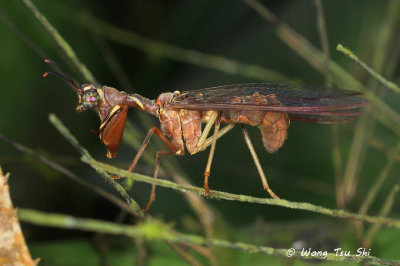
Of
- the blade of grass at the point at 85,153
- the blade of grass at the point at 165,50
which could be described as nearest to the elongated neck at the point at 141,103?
the blade of grass at the point at 85,153

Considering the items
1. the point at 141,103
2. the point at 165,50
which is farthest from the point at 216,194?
the point at 165,50

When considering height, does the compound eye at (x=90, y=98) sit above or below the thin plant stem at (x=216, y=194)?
above

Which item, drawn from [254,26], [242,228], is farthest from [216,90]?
[254,26]

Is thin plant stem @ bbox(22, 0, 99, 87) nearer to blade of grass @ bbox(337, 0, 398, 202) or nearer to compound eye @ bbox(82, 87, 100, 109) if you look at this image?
compound eye @ bbox(82, 87, 100, 109)

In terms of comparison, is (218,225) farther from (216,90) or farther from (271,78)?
(271,78)

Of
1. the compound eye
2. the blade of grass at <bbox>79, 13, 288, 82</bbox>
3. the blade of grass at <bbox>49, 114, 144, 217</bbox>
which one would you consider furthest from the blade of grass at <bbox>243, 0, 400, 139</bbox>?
the blade of grass at <bbox>49, 114, 144, 217</bbox>

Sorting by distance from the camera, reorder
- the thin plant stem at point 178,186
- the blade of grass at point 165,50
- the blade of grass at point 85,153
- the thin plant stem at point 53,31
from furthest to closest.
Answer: the blade of grass at point 165,50 < the thin plant stem at point 53,31 < the thin plant stem at point 178,186 < the blade of grass at point 85,153

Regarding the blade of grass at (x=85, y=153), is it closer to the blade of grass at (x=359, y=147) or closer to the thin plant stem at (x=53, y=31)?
the thin plant stem at (x=53, y=31)
